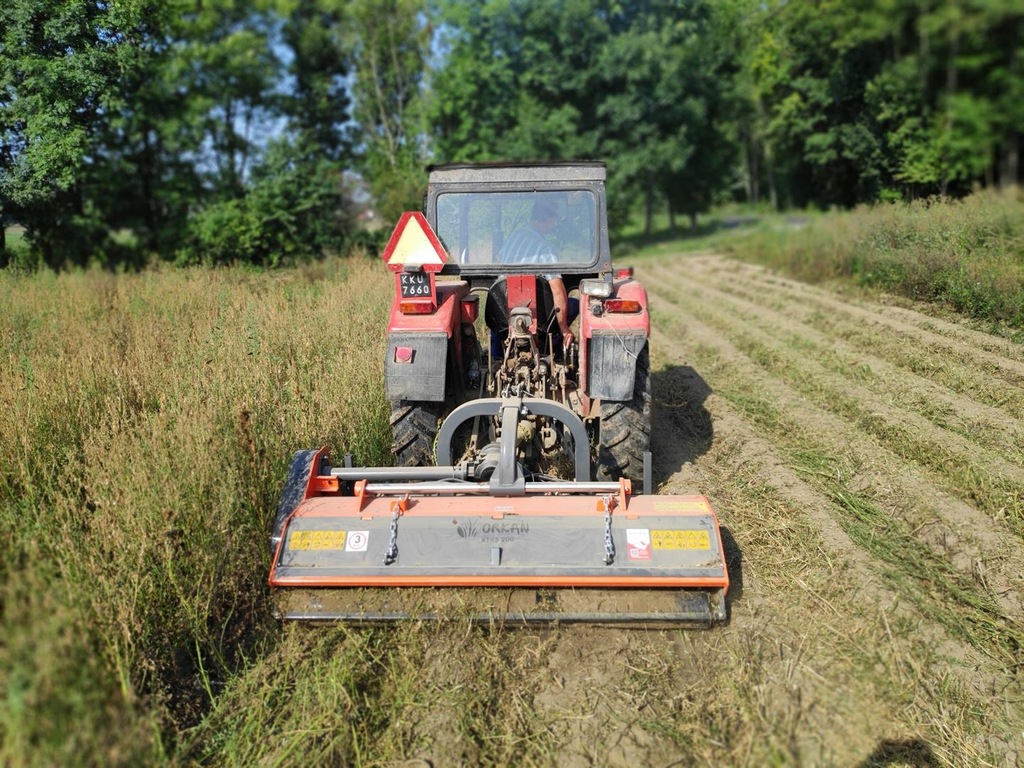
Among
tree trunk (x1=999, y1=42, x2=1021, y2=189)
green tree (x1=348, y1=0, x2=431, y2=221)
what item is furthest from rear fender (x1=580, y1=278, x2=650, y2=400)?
green tree (x1=348, y1=0, x2=431, y2=221)

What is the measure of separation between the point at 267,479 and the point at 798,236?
12.5m

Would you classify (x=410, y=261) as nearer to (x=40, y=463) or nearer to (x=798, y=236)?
(x=40, y=463)

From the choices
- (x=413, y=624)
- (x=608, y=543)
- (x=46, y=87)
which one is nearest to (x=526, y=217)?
(x=608, y=543)

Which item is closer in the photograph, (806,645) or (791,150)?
(806,645)

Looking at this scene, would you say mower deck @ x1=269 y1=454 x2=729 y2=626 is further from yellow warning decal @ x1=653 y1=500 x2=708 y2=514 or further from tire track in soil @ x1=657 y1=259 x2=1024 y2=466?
tire track in soil @ x1=657 y1=259 x2=1024 y2=466

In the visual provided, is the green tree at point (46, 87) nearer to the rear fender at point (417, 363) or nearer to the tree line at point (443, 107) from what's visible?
the tree line at point (443, 107)

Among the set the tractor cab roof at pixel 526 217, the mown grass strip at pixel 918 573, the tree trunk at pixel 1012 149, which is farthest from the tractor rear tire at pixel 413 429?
the tree trunk at pixel 1012 149

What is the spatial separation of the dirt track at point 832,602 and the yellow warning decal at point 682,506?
46 cm

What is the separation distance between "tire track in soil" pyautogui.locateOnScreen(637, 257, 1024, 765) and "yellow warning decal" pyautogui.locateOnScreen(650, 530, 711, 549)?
396 mm

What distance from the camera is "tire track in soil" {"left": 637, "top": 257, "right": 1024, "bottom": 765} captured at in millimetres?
2838

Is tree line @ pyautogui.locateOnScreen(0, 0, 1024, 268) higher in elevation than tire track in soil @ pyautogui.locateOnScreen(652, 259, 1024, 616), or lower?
higher

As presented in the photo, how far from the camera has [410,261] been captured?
4.26 metres

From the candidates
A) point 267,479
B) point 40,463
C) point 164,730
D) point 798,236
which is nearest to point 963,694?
point 164,730

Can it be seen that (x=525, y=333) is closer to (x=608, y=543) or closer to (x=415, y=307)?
(x=415, y=307)
